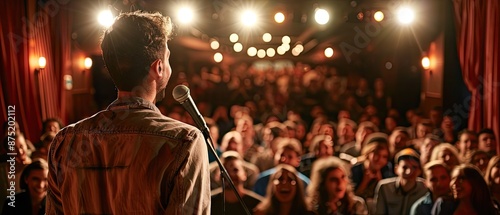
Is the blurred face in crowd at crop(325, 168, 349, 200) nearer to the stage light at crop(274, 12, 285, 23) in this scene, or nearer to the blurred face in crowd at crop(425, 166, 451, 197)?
the blurred face in crowd at crop(425, 166, 451, 197)

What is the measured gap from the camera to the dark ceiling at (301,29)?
1073cm

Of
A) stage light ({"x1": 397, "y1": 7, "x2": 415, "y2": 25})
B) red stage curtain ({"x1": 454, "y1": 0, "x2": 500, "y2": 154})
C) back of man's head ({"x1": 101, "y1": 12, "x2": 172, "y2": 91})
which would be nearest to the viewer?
back of man's head ({"x1": 101, "y1": 12, "x2": 172, "y2": 91})

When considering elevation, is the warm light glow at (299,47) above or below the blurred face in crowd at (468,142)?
above

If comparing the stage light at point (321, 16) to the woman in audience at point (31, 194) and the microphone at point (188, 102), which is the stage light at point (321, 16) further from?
the microphone at point (188, 102)

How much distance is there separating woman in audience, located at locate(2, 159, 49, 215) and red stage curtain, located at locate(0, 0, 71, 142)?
1919 millimetres

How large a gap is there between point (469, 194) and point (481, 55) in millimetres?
4099

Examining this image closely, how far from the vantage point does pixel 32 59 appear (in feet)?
22.7

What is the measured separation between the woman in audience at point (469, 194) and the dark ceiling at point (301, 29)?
344 centimetres

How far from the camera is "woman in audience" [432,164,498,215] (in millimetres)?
4414

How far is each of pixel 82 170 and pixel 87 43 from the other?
36.2 ft

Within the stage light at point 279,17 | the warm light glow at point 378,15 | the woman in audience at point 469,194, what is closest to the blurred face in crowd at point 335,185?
the woman in audience at point 469,194

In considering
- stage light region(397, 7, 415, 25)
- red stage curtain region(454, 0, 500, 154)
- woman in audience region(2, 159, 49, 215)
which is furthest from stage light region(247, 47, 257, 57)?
woman in audience region(2, 159, 49, 215)

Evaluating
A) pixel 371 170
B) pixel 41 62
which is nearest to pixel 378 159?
pixel 371 170

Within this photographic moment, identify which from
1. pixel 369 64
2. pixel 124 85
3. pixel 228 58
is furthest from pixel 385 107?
pixel 124 85
